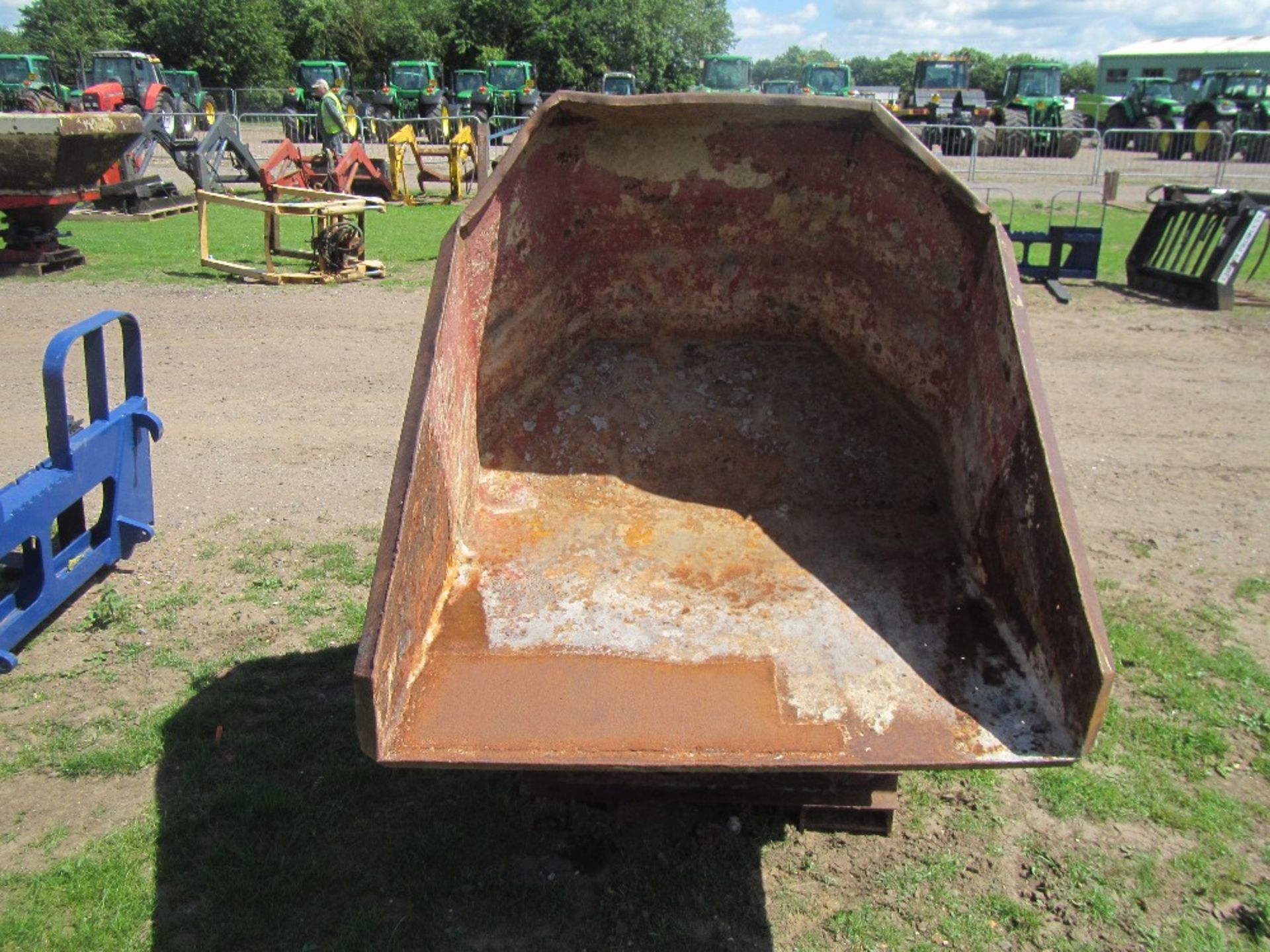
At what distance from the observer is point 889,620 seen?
2.73 meters

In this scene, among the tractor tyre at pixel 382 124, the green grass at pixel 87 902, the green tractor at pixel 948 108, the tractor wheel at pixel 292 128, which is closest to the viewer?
the green grass at pixel 87 902

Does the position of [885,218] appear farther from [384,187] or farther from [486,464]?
[384,187]

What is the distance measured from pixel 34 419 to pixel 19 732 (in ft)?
10.8

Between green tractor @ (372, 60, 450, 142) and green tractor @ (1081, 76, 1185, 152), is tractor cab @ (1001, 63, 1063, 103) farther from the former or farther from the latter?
green tractor @ (372, 60, 450, 142)

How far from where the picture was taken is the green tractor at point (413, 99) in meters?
24.1

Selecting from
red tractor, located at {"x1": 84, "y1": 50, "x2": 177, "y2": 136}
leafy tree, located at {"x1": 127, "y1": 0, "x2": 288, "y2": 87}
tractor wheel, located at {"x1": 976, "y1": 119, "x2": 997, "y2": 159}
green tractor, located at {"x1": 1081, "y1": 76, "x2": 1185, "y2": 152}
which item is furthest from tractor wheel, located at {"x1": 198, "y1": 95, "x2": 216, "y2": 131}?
green tractor, located at {"x1": 1081, "y1": 76, "x2": 1185, "y2": 152}

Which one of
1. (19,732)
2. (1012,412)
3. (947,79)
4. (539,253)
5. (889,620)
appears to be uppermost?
(947,79)

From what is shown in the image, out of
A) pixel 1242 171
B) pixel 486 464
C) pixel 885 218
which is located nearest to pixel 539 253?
pixel 486 464

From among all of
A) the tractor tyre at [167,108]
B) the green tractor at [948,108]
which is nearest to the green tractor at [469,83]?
the tractor tyre at [167,108]

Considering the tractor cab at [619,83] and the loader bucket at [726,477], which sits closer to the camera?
the loader bucket at [726,477]

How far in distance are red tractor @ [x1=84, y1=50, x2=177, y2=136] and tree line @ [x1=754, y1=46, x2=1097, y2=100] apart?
119 feet

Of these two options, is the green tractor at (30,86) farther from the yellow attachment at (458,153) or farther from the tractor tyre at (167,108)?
the yellow attachment at (458,153)

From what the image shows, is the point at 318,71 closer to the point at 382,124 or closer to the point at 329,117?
the point at 382,124

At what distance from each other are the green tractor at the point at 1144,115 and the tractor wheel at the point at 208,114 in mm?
21244
